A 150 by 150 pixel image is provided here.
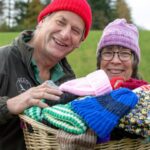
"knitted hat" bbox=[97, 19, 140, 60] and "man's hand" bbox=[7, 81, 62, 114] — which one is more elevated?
"knitted hat" bbox=[97, 19, 140, 60]

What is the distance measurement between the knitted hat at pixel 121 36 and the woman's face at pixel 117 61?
35mm

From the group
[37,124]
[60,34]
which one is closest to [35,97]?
[37,124]

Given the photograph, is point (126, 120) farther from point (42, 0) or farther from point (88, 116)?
point (42, 0)

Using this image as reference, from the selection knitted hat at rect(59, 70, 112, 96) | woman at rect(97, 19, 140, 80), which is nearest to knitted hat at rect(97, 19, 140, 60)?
woman at rect(97, 19, 140, 80)

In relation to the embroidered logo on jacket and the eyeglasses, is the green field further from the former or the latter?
the embroidered logo on jacket

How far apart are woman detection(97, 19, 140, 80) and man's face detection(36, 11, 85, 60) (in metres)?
0.45

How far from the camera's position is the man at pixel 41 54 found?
2.44 metres

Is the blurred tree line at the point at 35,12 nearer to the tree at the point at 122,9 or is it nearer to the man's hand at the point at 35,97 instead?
the tree at the point at 122,9

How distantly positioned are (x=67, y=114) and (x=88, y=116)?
90 millimetres

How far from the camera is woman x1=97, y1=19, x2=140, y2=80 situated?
3.07 meters

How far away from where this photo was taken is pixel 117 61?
10.0 feet

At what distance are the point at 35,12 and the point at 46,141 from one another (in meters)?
46.5

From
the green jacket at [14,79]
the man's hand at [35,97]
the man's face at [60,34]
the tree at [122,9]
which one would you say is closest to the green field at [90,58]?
the man's face at [60,34]

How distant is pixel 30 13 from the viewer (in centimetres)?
4828
